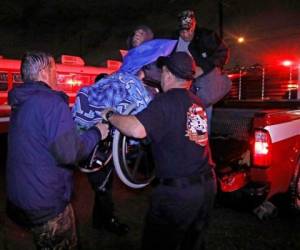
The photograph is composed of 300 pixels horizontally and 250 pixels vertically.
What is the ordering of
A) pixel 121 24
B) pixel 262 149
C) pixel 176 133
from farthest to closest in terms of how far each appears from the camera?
pixel 121 24 → pixel 262 149 → pixel 176 133

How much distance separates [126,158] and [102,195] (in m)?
1.50

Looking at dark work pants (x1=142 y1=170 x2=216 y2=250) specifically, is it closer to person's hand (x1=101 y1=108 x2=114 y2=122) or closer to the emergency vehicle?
person's hand (x1=101 y1=108 x2=114 y2=122)

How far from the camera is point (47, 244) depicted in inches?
109

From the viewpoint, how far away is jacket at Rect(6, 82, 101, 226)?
8.46 feet

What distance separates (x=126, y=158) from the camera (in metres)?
3.34

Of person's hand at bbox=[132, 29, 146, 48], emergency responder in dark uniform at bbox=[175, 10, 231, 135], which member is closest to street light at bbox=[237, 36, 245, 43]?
emergency responder in dark uniform at bbox=[175, 10, 231, 135]

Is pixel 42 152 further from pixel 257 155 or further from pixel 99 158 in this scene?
pixel 257 155

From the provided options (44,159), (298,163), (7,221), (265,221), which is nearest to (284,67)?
(298,163)

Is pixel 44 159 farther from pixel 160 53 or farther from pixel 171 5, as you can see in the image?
pixel 171 5

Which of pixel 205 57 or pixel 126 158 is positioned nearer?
pixel 126 158

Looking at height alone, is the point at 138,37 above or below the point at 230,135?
above

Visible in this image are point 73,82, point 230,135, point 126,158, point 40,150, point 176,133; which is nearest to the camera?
point 40,150

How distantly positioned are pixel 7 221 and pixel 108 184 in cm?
167

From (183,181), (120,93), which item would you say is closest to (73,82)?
(120,93)
